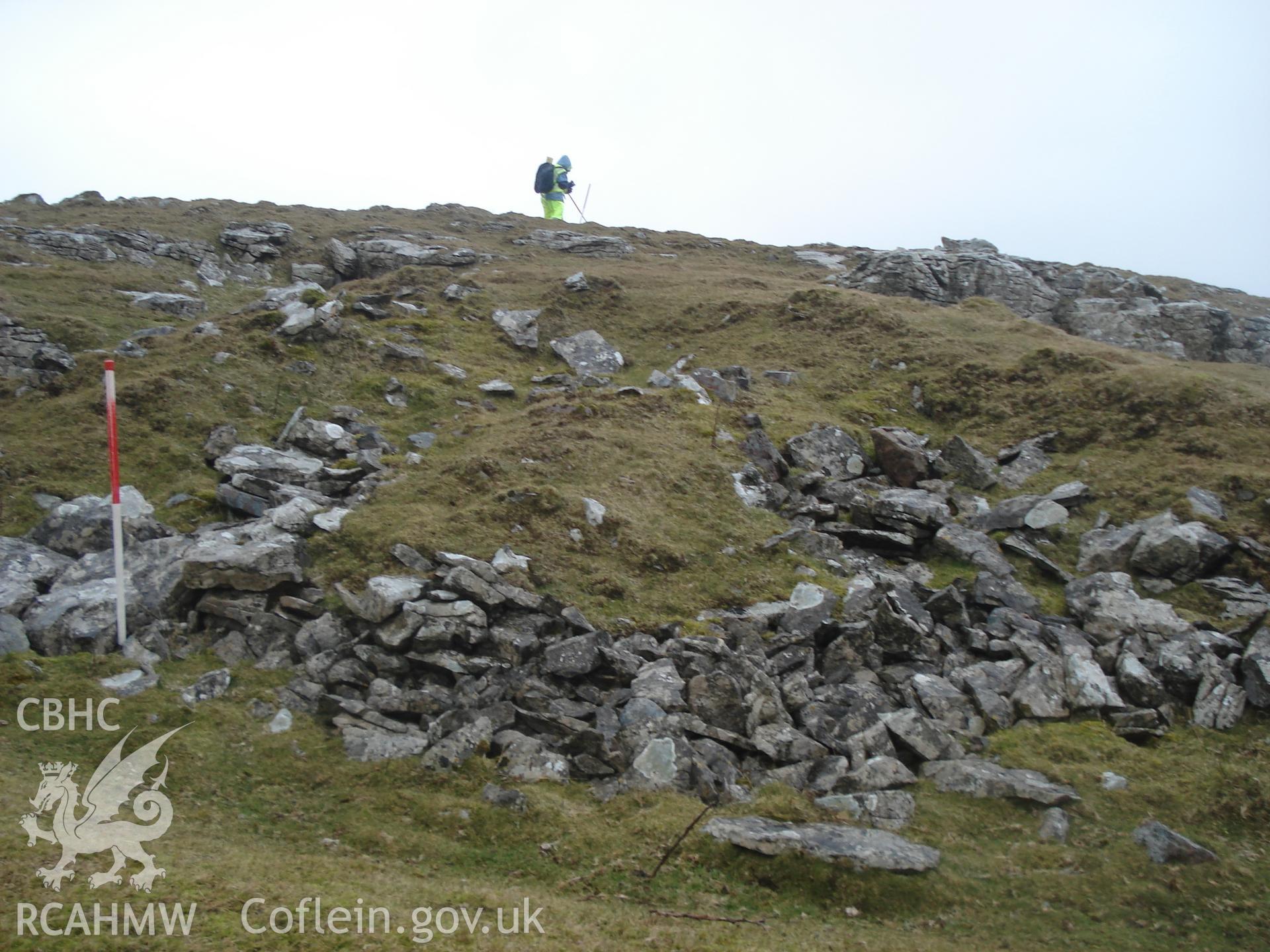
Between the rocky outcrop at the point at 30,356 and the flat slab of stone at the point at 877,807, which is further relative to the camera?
the rocky outcrop at the point at 30,356

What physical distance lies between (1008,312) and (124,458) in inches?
1420

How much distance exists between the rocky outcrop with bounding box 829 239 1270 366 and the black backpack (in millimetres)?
26023

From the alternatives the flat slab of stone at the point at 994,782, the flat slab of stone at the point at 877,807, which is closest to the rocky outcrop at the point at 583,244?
the flat slab of stone at the point at 994,782

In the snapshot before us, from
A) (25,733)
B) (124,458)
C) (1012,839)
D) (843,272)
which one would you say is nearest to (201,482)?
(124,458)

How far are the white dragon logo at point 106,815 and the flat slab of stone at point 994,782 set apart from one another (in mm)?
11079

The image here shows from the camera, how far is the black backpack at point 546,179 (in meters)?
66.5

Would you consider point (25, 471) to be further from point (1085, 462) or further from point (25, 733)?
point (1085, 462)

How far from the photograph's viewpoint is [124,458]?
2061 cm

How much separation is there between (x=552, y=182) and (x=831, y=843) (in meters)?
63.3

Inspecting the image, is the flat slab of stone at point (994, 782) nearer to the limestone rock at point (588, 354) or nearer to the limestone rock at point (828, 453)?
the limestone rock at point (828, 453)

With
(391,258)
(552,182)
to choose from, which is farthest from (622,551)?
(552,182)

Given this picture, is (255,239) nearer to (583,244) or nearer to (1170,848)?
(583,244)

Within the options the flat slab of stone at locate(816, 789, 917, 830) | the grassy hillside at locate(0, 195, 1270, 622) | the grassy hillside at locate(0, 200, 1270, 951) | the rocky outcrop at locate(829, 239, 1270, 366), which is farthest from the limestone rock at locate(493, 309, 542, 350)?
the flat slab of stone at locate(816, 789, 917, 830)

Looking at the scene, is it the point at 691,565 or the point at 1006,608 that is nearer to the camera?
the point at 1006,608
